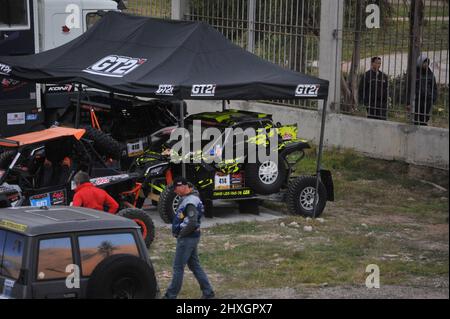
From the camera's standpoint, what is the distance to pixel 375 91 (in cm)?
1928

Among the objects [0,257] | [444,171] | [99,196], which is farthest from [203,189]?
[0,257]

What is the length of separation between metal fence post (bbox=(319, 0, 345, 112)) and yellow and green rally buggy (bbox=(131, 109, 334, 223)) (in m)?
4.94

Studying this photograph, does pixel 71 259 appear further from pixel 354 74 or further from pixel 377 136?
pixel 354 74

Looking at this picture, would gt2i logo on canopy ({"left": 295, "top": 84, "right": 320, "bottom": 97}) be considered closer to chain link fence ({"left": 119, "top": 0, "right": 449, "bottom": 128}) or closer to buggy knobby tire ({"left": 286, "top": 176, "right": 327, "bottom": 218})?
buggy knobby tire ({"left": 286, "top": 176, "right": 327, "bottom": 218})

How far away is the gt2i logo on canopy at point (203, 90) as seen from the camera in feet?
47.0

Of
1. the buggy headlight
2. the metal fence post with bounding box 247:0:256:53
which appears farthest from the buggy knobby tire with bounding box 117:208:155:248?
the metal fence post with bounding box 247:0:256:53

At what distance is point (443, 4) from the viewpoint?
16.7 meters

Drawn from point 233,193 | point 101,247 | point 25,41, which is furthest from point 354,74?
point 101,247

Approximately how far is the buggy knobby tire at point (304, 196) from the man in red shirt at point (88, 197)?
153 inches

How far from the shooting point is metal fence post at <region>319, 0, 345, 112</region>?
801 inches

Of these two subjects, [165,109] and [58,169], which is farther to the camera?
[165,109]

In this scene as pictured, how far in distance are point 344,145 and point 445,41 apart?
3398 mm

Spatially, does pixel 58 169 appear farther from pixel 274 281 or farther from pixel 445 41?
pixel 445 41

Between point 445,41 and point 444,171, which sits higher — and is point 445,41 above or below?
above
